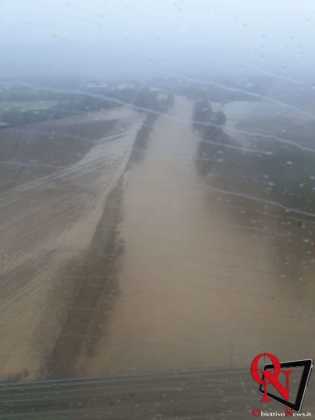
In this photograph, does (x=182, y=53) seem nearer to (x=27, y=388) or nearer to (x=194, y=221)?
(x=194, y=221)

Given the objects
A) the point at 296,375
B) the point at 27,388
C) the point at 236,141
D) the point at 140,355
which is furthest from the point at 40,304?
the point at 236,141

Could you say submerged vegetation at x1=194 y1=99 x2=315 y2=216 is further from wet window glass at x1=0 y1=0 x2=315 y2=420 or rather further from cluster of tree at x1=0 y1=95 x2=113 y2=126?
cluster of tree at x1=0 y1=95 x2=113 y2=126

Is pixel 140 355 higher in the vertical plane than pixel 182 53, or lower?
lower

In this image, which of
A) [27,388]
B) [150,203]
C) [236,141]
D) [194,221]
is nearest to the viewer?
[27,388]

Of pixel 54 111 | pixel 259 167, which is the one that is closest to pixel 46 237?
pixel 259 167

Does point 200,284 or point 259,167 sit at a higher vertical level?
point 259,167

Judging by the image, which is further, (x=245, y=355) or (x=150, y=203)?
(x=150, y=203)

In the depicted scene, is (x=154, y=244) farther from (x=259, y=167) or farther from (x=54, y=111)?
(x=54, y=111)

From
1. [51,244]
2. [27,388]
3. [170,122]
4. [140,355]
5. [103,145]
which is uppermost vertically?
[170,122]
